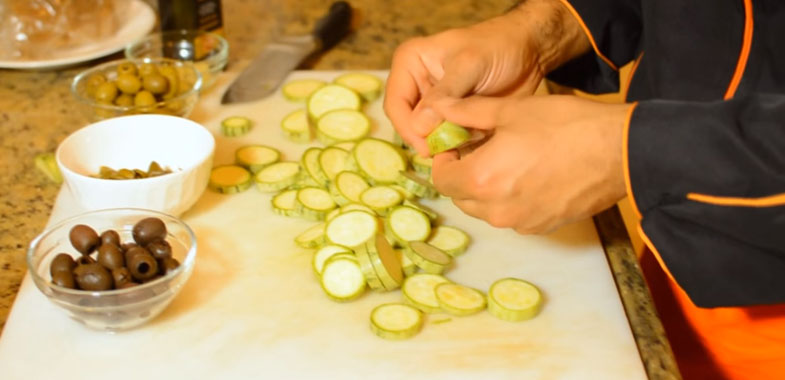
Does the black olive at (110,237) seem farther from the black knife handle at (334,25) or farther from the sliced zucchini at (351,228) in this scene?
the black knife handle at (334,25)

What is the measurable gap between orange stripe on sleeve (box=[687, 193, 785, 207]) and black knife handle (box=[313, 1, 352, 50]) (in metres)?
1.28

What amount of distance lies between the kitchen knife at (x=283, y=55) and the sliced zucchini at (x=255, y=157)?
0.25 m

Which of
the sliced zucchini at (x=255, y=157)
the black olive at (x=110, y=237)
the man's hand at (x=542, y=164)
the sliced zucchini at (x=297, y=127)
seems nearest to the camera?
the man's hand at (x=542, y=164)

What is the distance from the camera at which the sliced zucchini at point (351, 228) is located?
142 centimetres

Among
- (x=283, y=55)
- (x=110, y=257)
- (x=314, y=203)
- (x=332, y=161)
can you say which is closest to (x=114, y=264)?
(x=110, y=257)

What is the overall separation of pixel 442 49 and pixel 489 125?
294 mm

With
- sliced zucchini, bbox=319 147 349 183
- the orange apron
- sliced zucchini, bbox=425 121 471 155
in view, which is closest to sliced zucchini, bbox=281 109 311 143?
sliced zucchini, bbox=319 147 349 183

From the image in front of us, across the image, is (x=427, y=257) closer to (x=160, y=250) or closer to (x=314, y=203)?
(x=314, y=203)

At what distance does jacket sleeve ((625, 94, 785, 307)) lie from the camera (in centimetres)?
107

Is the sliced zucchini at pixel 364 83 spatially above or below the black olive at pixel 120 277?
below

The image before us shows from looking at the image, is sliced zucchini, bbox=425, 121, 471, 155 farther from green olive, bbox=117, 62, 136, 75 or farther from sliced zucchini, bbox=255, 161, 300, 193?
green olive, bbox=117, 62, 136, 75

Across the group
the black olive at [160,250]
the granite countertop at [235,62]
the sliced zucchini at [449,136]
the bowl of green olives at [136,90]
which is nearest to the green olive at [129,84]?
the bowl of green olives at [136,90]

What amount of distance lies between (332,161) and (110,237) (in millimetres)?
486

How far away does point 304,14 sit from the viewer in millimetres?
2424
